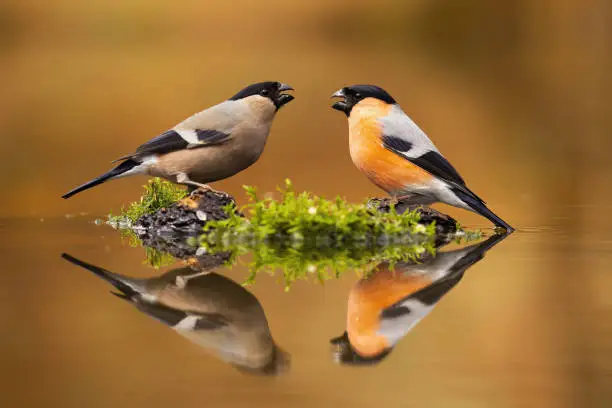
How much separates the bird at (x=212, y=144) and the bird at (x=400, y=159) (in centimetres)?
72

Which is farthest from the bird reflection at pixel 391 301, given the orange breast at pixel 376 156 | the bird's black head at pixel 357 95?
the bird's black head at pixel 357 95

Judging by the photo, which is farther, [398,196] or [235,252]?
[398,196]

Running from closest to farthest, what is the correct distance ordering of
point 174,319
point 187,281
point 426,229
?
point 174,319, point 187,281, point 426,229

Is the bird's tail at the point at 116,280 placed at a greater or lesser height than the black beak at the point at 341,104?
lesser

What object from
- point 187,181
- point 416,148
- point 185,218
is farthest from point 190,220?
point 416,148

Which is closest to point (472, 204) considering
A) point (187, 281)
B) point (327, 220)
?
point (327, 220)

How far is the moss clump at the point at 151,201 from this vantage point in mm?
7875

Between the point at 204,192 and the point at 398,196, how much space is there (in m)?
1.70

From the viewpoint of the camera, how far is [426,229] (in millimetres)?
6844

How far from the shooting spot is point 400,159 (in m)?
7.30

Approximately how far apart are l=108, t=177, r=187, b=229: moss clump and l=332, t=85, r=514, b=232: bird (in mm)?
1731

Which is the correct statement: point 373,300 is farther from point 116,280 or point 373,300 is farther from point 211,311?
point 116,280

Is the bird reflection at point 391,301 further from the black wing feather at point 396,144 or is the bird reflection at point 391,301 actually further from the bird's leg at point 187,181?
the bird's leg at point 187,181

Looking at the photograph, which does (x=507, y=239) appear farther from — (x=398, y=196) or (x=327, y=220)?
(x=327, y=220)
